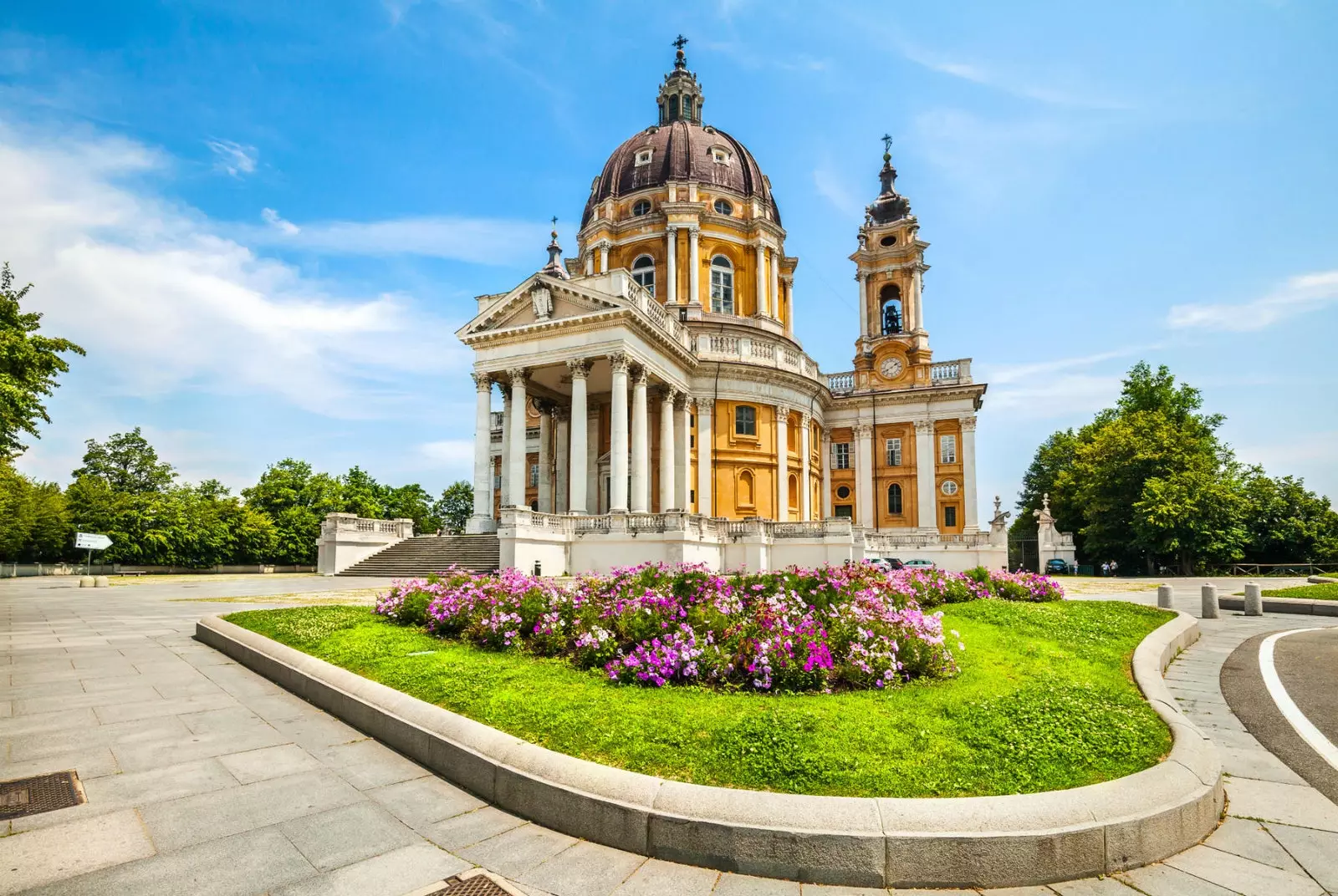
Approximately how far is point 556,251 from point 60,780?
176 feet

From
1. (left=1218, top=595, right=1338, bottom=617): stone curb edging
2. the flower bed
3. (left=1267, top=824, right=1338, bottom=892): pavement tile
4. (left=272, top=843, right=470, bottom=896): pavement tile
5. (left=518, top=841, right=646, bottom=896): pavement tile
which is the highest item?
the flower bed

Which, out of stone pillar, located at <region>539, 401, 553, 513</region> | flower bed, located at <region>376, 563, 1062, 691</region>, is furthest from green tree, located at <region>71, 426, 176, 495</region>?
flower bed, located at <region>376, 563, 1062, 691</region>

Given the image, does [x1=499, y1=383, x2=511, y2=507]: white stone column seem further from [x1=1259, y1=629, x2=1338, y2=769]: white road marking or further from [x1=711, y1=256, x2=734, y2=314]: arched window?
[x1=1259, y1=629, x2=1338, y2=769]: white road marking

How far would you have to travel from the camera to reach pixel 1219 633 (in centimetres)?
1486

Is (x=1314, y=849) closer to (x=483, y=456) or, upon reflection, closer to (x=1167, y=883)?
(x=1167, y=883)

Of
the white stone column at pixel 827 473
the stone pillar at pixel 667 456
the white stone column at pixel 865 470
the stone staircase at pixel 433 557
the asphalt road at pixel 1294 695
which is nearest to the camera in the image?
the asphalt road at pixel 1294 695

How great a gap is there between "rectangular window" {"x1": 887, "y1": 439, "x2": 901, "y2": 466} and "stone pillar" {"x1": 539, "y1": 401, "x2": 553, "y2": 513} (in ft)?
78.2

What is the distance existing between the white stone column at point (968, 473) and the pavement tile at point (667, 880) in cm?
4741

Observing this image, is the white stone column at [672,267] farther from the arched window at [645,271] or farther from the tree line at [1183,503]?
the tree line at [1183,503]

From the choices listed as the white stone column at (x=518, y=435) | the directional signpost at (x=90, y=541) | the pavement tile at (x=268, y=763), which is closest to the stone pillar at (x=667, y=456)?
the white stone column at (x=518, y=435)

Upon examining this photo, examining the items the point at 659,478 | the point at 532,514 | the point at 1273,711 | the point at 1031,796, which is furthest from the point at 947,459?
the point at 1031,796

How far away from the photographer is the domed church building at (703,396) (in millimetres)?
34000

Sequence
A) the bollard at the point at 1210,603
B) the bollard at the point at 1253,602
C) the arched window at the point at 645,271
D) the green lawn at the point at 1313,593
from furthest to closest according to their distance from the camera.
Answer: the arched window at the point at 645,271 < the green lawn at the point at 1313,593 < the bollard at the point at 1253,602 < the bollard at the point at 1210,603

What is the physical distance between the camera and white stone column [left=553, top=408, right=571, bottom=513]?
1598 inches
